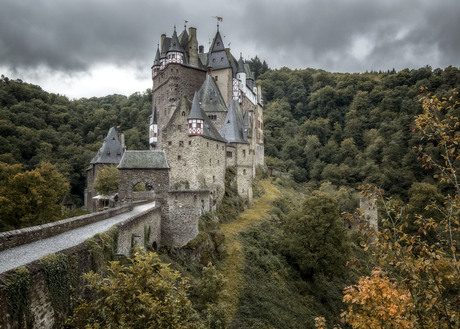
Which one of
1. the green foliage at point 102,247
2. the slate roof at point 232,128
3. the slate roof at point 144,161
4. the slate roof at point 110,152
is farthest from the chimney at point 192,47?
the green foliage at point 102,247

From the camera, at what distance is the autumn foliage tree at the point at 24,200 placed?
29.0 m

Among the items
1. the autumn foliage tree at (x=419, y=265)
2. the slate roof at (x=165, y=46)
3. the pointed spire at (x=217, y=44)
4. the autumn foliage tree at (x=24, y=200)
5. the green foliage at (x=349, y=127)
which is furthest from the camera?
the green foliage at (x=349, y=127)

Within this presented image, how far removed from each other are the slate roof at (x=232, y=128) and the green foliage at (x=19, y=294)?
30.9 metres

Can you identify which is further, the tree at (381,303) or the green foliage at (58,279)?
the green foliage at (58,279)

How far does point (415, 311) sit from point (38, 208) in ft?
104

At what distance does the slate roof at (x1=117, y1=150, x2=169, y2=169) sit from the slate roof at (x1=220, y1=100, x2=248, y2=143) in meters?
14.7

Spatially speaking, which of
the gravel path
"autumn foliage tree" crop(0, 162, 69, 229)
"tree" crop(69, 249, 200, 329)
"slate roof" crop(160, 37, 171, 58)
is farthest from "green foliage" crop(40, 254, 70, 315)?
"slate roof" crop(160, 37, 171, 58)

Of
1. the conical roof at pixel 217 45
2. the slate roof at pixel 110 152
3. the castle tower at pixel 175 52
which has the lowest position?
the slate roof at pixel 110 152

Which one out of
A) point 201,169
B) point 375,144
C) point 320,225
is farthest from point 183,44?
point 375,144

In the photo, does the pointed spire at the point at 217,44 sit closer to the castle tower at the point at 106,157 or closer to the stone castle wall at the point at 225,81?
the stone castle wall at the point at 225,81

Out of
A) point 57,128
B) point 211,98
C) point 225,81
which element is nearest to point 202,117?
point 211,98

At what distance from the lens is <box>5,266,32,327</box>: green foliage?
6.91m

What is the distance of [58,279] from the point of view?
28.7ft

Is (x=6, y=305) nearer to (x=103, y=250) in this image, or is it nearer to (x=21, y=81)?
(x=103, y=250)
